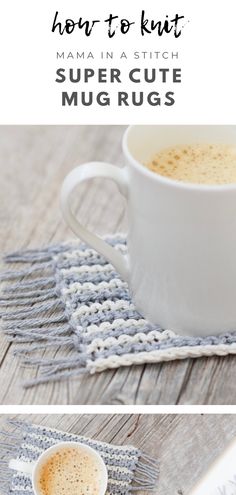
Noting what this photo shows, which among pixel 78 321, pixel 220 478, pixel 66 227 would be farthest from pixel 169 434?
pixel 66 227

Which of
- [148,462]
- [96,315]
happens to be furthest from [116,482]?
[96,315]

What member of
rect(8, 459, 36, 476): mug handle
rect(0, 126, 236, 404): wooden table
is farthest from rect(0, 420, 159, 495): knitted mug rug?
rect(0, 126, 236, 404): wooden table

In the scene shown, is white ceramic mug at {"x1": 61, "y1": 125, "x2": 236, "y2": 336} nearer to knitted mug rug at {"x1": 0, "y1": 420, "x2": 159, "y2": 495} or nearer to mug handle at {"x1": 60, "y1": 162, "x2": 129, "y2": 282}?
mug handle at {"x1": 60, "y1": 162, "x2": 129, "y2": 282}

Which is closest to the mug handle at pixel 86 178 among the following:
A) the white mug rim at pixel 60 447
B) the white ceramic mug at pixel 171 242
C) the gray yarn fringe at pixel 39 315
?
the white ceramic mug at pixel 171 242

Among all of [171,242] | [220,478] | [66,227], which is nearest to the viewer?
[171,242]

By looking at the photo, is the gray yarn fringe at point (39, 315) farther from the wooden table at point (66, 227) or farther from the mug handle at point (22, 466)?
the mug handle at point (22, 466)

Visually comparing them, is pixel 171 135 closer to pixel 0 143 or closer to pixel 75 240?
pixel 75 240

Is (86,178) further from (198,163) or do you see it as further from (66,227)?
(66,227)
